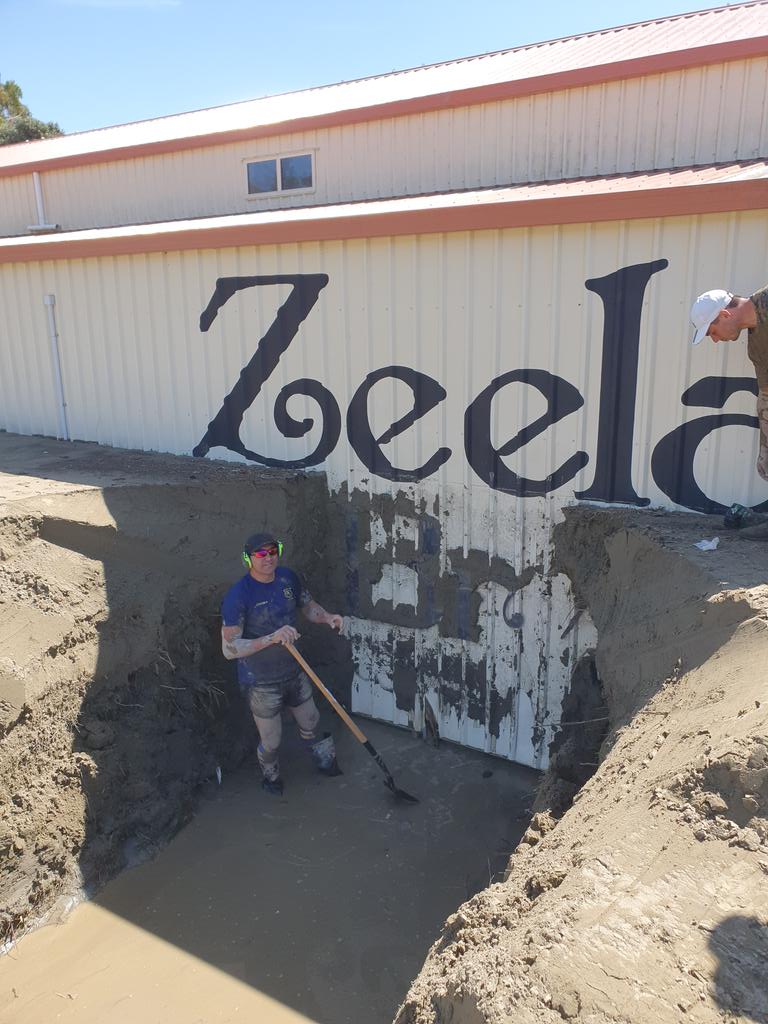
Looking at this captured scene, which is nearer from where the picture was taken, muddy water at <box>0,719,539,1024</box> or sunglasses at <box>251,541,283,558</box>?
muddy water at <box>0,719,539,1024</box>

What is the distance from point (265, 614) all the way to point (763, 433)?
3.53 meters

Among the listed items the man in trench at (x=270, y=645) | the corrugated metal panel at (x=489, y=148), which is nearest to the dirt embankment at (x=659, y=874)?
the man in trench at (x=270, y=645)

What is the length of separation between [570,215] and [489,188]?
2.40m

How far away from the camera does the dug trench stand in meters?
2.21

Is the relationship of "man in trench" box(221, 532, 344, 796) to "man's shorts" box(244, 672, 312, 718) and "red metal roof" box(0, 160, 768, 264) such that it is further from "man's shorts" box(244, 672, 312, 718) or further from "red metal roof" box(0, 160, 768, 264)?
"red metal roof" box(0, 160, 768, 264)

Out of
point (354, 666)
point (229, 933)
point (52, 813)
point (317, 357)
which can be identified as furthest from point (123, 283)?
point (229, 933)

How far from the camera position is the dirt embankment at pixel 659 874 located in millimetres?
1968

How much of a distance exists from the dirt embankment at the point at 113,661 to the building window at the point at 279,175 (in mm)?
4008

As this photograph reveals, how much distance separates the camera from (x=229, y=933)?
4520 millimetres

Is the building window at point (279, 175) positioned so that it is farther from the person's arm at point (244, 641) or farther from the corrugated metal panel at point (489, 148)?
the person's arm at point (244, 641)

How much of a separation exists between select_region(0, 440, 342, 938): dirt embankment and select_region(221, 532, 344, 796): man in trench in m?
0.49

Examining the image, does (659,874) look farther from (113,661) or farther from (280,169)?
(280,169)

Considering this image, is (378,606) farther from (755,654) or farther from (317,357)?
(755,654)

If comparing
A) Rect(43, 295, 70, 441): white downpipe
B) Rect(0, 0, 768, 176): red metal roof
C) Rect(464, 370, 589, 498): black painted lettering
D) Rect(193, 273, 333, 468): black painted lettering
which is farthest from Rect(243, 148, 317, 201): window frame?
Rect(464, 370, 589, 498): black painted lettering
